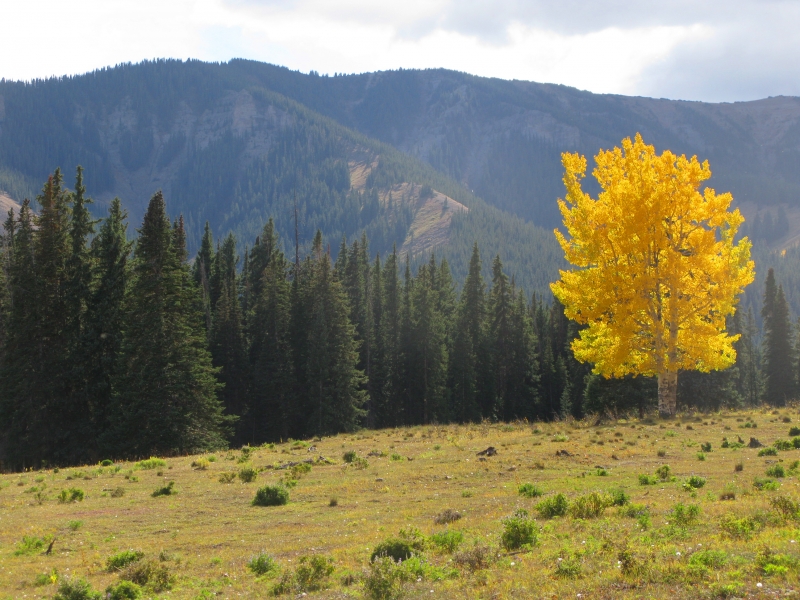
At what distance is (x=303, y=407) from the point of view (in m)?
56.5

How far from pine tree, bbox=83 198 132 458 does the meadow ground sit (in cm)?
1647

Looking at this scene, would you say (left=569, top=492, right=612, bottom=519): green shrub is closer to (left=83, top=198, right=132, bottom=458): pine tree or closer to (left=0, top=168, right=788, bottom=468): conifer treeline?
(left=0, top=168, right=788, bottom=468): conifer treeline

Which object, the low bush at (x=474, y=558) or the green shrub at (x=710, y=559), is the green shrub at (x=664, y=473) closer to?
the low bush at (x=474, y=558)

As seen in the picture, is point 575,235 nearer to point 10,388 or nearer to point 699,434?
point 699,434

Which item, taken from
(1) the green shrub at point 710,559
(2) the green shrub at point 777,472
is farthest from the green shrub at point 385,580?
(2) the green shrub at point 777,472

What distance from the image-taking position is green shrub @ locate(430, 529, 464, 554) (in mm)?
10559

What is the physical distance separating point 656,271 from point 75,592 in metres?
23.5

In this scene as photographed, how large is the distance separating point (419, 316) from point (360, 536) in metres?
57.1

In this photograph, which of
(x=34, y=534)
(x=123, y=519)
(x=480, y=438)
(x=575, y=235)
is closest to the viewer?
(x=34, y=534)

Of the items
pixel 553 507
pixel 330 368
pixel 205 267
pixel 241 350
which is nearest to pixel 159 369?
pixel 330 368

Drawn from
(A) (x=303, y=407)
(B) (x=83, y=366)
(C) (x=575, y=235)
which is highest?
(C) (x=575, y=235)

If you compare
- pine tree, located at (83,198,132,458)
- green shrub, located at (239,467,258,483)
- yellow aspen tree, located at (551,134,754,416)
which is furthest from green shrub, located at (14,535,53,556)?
pine tree, located at (83,198,132,458)

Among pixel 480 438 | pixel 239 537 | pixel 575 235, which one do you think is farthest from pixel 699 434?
pixel 239 537

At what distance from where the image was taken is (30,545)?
42.0 ft
